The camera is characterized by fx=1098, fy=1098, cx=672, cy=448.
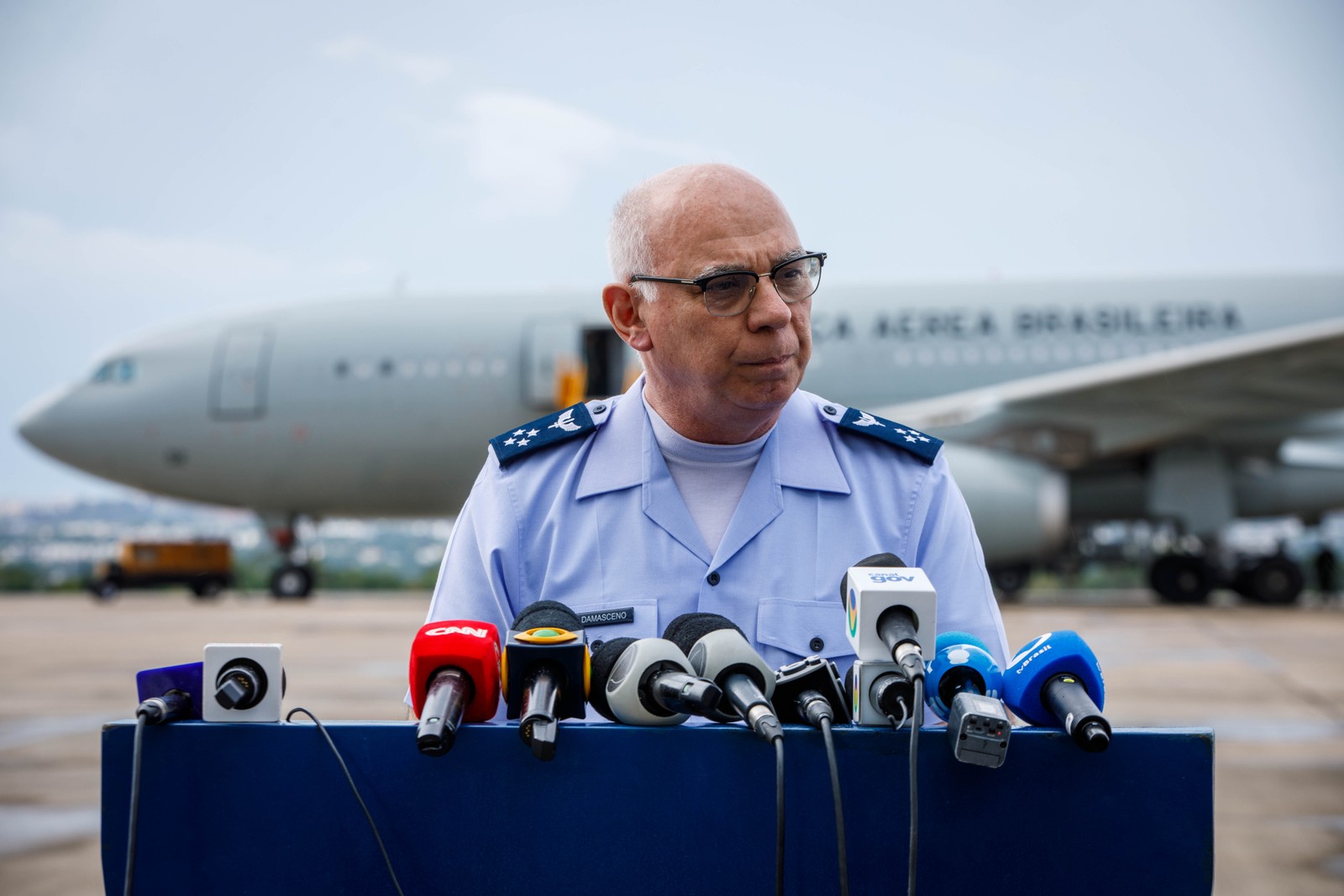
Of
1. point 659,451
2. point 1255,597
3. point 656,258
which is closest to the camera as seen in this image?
point 656,258

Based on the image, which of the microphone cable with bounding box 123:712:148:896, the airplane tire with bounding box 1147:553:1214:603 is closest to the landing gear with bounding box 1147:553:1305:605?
the airplane tire with bounding box 1147:553:1214:603

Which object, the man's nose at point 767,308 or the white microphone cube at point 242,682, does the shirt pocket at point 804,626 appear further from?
the white microphone cube at point 242,682

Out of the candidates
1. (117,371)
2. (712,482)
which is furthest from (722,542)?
(117,371)

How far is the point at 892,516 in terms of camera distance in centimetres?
148

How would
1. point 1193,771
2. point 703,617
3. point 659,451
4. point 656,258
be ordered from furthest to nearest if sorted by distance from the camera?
point 659,451
point 656,258
point 703,617
point 1193,771

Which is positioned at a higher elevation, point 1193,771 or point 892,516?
point 892,516

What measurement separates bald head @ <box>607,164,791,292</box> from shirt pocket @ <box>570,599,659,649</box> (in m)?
0.40

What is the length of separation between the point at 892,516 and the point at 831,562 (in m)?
0.11

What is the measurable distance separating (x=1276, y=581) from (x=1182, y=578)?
1071mm

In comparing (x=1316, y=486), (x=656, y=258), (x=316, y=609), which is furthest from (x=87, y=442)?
(x=1316, y=486)

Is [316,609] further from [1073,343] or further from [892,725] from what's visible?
[892,725]

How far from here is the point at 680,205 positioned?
1362mm

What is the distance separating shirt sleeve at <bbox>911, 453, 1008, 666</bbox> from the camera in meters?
1.41

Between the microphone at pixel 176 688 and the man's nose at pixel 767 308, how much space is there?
0.72 meters
